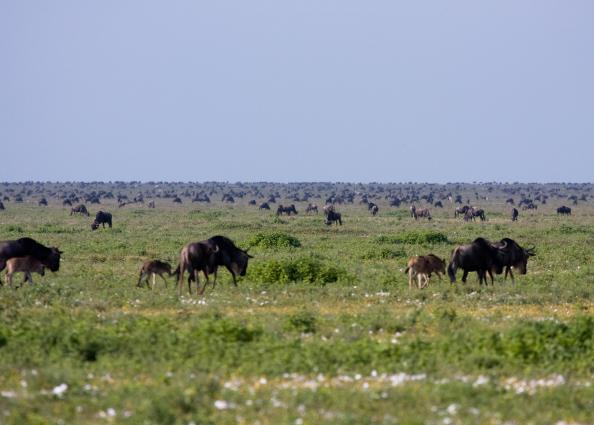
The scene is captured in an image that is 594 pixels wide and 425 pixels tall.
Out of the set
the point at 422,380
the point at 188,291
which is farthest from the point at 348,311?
the point at 422,380

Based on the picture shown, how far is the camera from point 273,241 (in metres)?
36.0

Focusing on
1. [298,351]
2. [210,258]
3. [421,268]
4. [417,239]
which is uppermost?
[210,258]

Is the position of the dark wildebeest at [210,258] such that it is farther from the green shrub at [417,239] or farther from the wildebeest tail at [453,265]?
the green shrub at [417,239]

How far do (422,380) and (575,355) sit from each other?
256 centimetres

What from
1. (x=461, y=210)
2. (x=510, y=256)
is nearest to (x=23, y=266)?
(x=510, y=256)

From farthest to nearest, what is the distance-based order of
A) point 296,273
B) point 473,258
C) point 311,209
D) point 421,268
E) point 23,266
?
point 311,209 → point 296,273 → point 473,258 → point 421,268 → point 23,266

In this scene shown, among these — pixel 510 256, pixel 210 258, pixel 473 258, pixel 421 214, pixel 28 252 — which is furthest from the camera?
pixel 421 214

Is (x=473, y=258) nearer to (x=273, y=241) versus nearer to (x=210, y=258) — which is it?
(x=210, y=258)

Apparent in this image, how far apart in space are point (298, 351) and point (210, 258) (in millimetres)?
9665

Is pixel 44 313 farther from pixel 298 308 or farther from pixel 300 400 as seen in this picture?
pixel 300 400

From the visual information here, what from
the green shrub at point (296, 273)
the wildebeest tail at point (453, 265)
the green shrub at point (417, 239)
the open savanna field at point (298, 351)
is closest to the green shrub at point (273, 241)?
the green shrub at point (417, 239)

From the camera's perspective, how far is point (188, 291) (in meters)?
22.9

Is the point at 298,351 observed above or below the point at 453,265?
below

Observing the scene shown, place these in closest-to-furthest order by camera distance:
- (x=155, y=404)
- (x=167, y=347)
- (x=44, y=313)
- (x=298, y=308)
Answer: (x=155, y=404)
(x=167, y=347)
(x=44, y=313)
(x=298, y=308)
